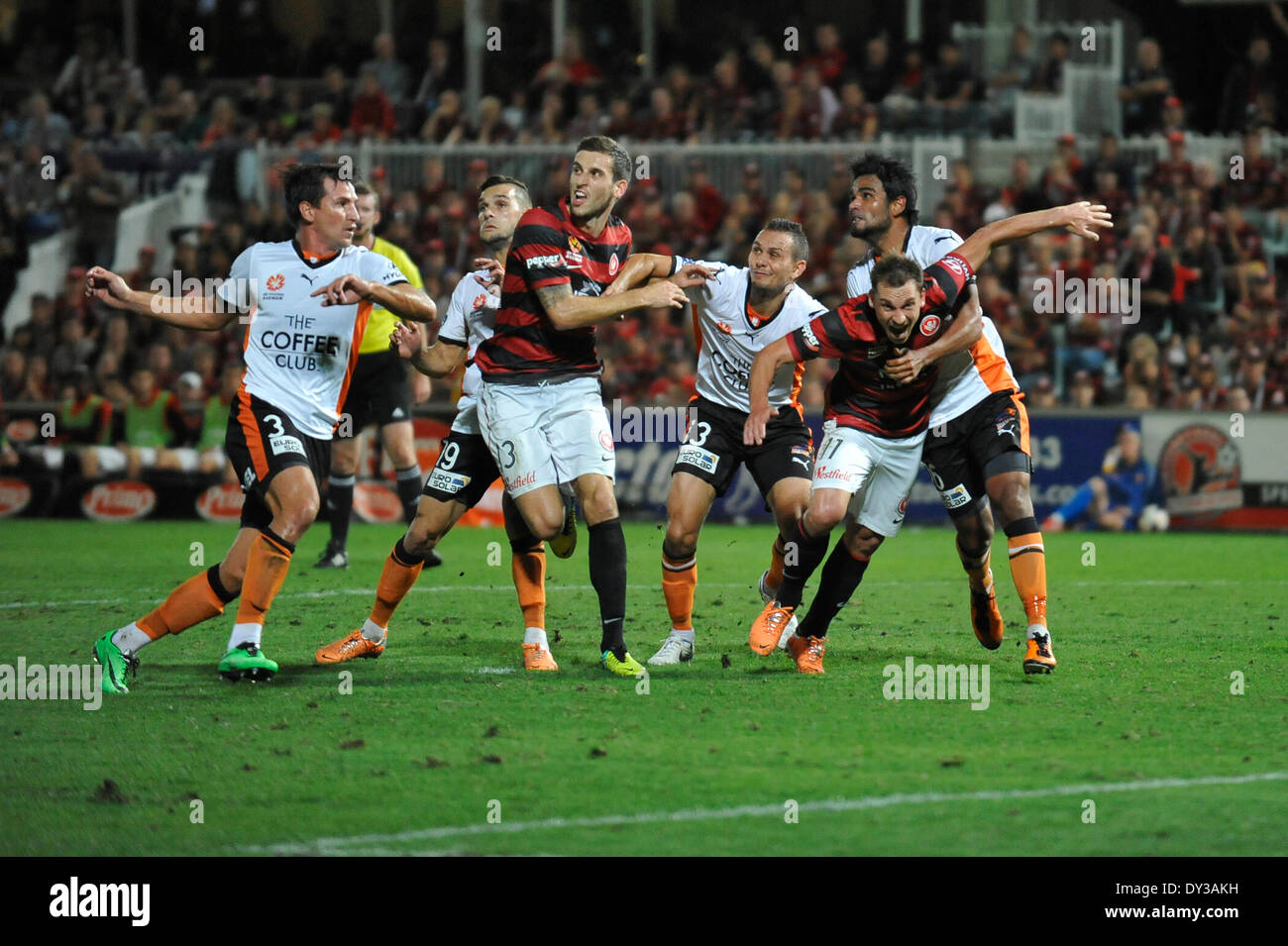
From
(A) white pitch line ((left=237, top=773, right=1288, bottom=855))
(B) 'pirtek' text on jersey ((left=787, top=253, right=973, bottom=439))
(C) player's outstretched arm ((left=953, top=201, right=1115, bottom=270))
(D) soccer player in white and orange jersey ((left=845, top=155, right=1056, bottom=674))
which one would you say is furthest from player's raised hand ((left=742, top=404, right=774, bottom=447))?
(A) white pitch line ((left=237, top=773, right=1288, bottom=855))

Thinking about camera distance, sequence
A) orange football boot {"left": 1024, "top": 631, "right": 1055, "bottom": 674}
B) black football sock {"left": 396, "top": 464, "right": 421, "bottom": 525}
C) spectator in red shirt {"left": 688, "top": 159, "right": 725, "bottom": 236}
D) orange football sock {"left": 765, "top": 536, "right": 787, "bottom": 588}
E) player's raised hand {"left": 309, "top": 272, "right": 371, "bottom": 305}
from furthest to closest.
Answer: spectator in red shirt {"left": 688, "top": 159, "right": 725, "bottom": 236}
black football sock {"left": 396, "top": 464, "right": 421, "bottom": 525}
orange football sock {"left": 765, "top": 536, "right": 787, "bottom": 588}
orange football boot {"left": 1024, "top": 631, "right": 1055, "bottom": 674}
player's raised hand {"left": 309, "top": 272, "right": 371, "bottom": 305}

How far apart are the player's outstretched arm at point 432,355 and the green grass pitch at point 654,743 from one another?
138 cm

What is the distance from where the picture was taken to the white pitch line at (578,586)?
32.9ft

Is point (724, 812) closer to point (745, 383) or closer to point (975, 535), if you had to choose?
point (975, 535)

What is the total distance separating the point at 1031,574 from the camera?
750 centimetres

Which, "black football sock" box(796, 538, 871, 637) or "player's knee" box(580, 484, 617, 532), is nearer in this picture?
"player's knee" box(580, 484, 617, 532)

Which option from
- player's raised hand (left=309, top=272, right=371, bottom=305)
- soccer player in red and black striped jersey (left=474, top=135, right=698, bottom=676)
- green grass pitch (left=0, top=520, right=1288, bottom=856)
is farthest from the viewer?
soccer player in red and black striped jersey (left=474, top=135, right=698, bottom=676)

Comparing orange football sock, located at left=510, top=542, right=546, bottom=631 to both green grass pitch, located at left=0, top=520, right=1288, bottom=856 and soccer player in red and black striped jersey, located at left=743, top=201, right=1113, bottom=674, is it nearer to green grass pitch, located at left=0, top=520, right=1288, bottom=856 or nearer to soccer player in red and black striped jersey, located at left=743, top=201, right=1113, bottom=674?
green grass pitch, located at left=0, top=520, right=1288, bottom=856

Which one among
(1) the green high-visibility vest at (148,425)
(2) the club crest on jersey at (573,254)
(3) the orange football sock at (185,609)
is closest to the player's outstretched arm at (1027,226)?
(2) the club crest on jersey at (573,254)

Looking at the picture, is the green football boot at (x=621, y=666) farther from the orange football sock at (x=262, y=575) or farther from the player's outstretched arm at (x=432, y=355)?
the player's outstretched arm at (x=432, y=355)

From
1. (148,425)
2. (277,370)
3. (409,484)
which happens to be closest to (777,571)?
(277,370)

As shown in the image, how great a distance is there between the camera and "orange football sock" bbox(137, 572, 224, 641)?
23.2ft

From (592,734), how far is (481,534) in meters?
9.51
